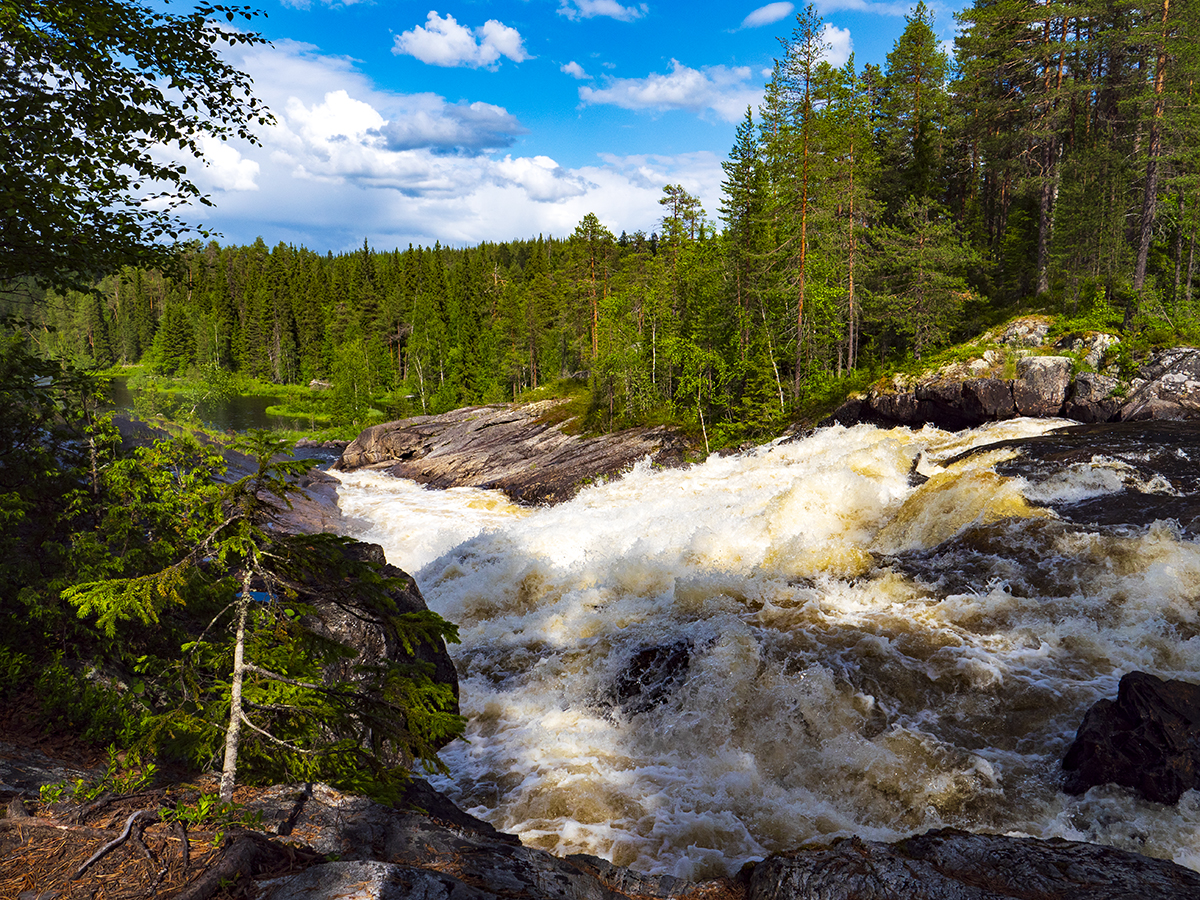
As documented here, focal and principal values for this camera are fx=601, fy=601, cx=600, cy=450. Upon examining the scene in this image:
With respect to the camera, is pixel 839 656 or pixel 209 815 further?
pixel 839 656

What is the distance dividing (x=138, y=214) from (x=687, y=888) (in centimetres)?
900

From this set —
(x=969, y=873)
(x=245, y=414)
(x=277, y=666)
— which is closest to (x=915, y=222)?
(x=969, y=873)

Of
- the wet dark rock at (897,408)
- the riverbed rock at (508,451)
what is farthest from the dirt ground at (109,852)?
the wet dark rock at (897,408)

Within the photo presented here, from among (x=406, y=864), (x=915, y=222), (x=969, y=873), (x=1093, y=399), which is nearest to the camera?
(x=406, y=864)

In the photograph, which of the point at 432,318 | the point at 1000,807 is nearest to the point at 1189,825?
the point at 1000,807

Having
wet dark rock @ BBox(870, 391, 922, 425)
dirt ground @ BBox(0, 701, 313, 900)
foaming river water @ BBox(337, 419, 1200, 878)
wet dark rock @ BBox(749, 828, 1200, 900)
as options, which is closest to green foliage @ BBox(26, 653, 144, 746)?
dirt ground @ BBox(0, 701, 313, 900)

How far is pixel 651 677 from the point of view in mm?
10188

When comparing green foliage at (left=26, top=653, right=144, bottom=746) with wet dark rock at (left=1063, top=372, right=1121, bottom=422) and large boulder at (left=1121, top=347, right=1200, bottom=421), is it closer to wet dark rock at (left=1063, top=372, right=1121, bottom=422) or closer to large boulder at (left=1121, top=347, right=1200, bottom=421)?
large boulder at (left=1121, top=347, right=1200, bottom=421)

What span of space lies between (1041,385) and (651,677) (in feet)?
59.5

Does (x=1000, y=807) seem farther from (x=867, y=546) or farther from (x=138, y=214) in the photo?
(x=138, y=214)

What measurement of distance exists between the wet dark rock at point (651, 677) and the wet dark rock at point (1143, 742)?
5.17m

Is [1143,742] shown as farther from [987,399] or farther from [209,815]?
[987,399]

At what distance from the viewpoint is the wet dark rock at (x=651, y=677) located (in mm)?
9750

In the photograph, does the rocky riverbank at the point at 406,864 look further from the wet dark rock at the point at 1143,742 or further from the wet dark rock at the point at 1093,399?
the wet dark rock at the point at 1093,399
